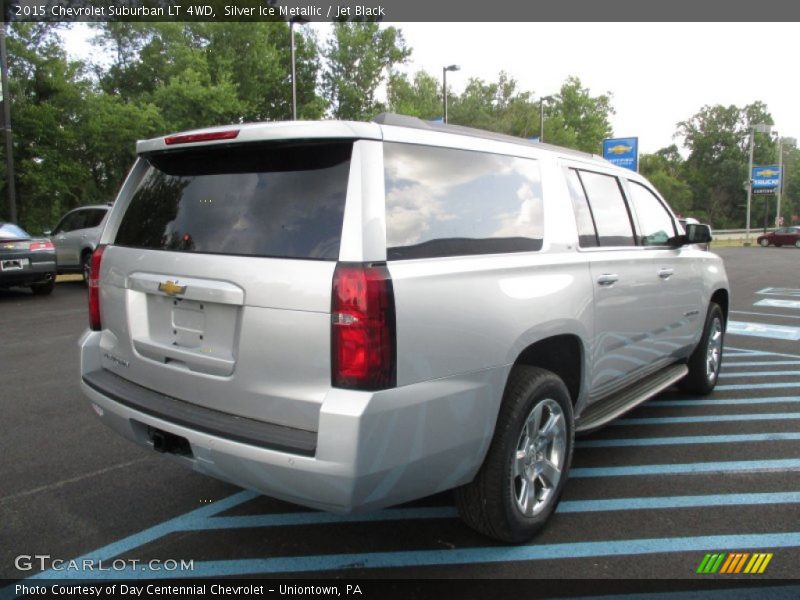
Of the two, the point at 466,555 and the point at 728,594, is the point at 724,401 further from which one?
the point at 466,555

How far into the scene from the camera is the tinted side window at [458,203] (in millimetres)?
2412

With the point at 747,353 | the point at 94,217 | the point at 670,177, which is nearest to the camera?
the point at 747,353

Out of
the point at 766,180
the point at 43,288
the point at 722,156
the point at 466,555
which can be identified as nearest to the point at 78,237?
the point at 43,288

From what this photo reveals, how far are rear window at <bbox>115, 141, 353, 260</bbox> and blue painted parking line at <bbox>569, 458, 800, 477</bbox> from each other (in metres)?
2.39

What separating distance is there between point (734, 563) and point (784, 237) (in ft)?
157

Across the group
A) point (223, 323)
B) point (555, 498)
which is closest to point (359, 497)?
point (223, 323)

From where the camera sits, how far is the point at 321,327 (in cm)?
223

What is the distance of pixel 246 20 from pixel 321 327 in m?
31.9

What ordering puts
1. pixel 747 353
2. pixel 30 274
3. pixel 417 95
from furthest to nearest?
pixel 417 95
pixel 30 274
pixel 747 353

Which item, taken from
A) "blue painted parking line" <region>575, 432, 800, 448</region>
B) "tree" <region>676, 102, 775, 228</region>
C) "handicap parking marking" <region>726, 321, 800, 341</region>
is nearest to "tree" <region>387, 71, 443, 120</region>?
"handicap parking marking" <region>726, 321, 800, 341</region>

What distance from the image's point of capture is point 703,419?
480 cm

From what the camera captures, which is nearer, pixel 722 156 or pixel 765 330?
pixel 765 330

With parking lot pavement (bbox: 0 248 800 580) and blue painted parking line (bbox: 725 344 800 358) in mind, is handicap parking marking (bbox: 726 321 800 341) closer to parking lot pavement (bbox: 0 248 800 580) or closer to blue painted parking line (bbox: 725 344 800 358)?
blue painted parking line (bbox: 725 344 800 358)

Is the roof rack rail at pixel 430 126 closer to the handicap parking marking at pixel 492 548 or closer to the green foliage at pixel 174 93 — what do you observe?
the handicap parking marking at pixel 492 548
